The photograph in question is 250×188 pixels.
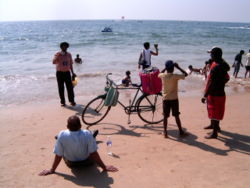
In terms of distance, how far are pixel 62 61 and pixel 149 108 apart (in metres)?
3.09

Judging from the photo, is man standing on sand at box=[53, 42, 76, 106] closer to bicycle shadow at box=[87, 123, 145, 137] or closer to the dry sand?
the dry sand

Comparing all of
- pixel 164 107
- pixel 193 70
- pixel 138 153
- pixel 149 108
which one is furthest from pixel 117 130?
pixel 193 70

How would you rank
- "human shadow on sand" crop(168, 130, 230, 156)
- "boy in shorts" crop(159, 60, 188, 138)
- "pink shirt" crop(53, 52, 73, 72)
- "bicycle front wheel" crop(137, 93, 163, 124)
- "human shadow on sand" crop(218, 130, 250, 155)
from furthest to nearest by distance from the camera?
"pink shirt" crop(53, 52, 73, 72)
"bicycle front wheel" crop(137, 93, 163, 124)
"boy in shorts" crop(159, 60, 188, 138)
"human shadow on sand" crop(218, 130, 250, 155)
"human shadow on sand" crop(168, 130, 230, 156)

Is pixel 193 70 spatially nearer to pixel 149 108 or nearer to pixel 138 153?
pixel 149 108

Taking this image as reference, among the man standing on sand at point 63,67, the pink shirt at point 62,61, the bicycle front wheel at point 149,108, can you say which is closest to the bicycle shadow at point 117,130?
the bicycle front wheel at point 149,108

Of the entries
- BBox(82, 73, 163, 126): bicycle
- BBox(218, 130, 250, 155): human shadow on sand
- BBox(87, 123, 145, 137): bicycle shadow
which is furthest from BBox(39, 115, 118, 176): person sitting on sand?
BBox(218, 130, 250, 155): human shadow on sand

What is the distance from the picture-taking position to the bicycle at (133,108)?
659 cm

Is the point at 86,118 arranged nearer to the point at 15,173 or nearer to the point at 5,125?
the point at 5,125

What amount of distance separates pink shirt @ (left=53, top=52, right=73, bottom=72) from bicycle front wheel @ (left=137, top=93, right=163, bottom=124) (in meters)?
2.78

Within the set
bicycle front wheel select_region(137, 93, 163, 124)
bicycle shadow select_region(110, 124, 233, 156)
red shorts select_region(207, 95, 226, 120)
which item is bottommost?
bicycle shadow select_region(110, 124, 233, 156)

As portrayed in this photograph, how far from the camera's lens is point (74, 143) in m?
4.27

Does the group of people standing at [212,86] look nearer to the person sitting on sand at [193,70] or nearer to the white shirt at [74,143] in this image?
the white shirt at [74,143]

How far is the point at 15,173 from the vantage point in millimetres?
4508

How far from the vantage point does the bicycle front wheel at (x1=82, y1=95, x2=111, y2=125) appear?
21.6ft
